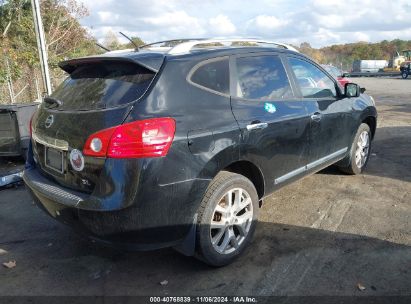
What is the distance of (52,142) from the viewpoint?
10.7ft

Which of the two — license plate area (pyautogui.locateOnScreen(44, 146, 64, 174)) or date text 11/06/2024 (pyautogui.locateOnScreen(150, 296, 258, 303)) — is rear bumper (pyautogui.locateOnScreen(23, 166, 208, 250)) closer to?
license plate area (pyautogui.locateOnScreen(44, 146, 64, 174))

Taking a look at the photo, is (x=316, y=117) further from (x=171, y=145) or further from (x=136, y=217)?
(x=136, y=217)

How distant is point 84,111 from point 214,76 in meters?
1.10

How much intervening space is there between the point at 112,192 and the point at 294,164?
209 cm

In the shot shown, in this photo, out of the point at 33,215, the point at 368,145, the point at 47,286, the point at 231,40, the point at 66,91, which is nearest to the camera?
the point at 47,286

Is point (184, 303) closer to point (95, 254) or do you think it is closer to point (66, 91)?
point (95, 254)

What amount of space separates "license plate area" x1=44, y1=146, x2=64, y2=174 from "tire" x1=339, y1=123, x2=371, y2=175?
150 inches

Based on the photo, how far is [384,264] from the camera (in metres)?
3.35

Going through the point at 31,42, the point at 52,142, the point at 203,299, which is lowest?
the point at 203,299

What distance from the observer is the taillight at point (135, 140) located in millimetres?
2766

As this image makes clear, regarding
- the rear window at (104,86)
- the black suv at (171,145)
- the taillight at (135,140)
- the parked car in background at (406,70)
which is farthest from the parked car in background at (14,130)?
the parked car in background at (406,70)

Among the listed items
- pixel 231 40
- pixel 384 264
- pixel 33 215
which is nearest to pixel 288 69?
pixel 231 40

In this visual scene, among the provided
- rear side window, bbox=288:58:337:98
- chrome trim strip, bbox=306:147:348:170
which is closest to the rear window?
rear side window, bbox=288:58:337:98

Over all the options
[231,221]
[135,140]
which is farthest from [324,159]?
[135,140]
